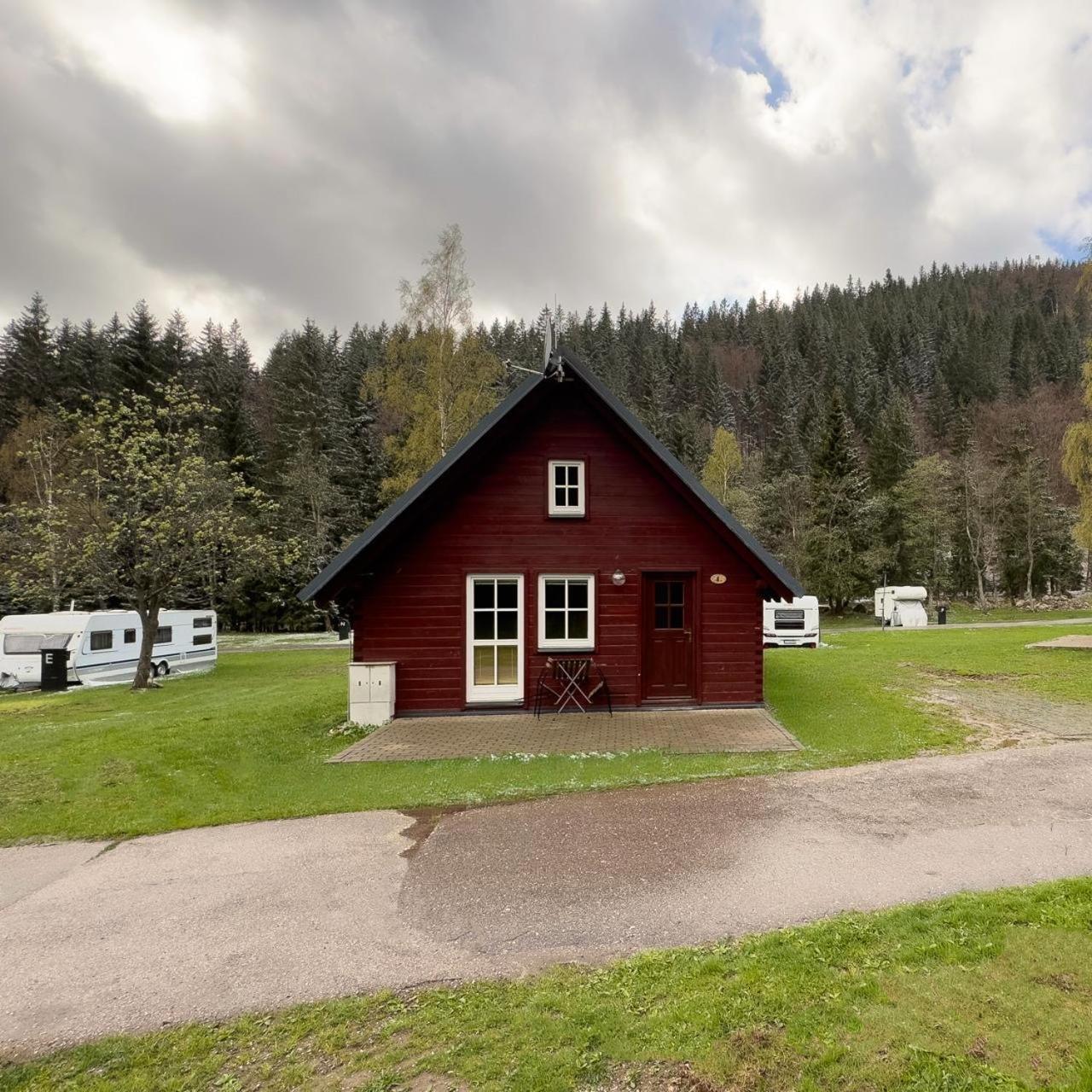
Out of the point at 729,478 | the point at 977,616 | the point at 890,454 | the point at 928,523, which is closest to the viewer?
the point at 977,616

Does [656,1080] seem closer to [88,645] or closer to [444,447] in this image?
[444,447]

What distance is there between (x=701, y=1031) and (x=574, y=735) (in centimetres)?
636

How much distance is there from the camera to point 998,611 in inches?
1567

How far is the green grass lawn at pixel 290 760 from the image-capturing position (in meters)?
6.71

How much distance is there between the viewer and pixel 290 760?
848 cm

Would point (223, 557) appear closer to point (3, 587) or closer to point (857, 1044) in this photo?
point (3, 587)

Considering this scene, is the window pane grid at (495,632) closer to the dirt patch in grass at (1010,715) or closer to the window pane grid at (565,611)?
the window pane grid at (565,611)

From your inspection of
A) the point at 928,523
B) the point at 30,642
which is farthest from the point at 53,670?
the point at 928,523

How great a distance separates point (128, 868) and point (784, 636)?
2212cm

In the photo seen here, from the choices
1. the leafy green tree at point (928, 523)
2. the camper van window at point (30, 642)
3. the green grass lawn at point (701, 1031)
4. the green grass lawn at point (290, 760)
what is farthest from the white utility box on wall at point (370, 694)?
the leafy green tree at point (928, 523)

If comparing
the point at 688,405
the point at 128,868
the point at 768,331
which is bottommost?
the point at 128,868

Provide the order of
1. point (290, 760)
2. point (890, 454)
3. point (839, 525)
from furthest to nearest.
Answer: point (890, 454) < point (839, 525) < point (290, 760)

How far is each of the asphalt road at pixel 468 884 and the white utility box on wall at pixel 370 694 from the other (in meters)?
4.00

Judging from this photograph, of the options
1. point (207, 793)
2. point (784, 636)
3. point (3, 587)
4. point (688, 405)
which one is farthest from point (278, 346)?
point (207, 793)
